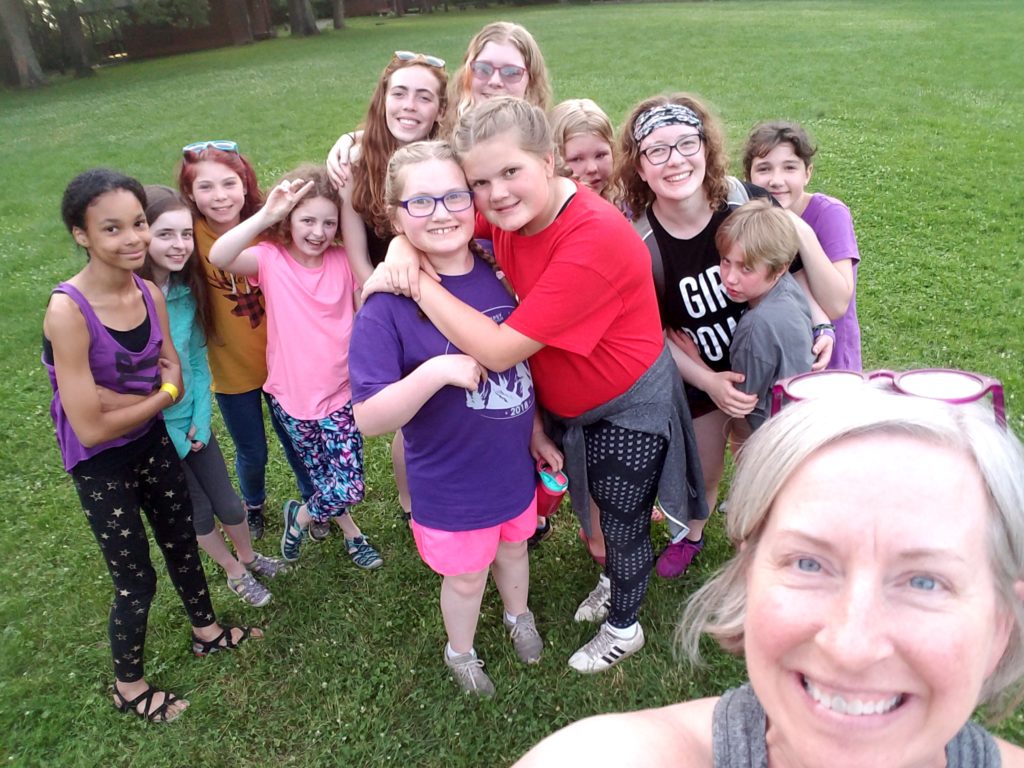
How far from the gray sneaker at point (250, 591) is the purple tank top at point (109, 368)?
1.16 metres

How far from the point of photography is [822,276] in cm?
277

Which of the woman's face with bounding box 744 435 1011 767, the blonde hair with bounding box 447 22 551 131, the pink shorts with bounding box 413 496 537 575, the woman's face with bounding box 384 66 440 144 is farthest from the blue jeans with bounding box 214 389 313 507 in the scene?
the woman's face with bounding box 744 435 1011 767

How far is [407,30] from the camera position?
33.9 meters

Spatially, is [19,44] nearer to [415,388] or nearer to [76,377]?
[76,377]

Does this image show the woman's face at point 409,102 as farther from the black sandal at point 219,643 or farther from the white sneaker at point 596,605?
the black sandal at point 219,643

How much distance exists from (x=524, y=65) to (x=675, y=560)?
2481 millimetres

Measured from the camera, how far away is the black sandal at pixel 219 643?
129 inches

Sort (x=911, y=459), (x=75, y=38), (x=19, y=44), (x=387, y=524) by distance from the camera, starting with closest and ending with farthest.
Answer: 1. (x=911, y=459)
2. (x=387, y=524)
3. (x=19, y=44)
4. (x=75, y=38)

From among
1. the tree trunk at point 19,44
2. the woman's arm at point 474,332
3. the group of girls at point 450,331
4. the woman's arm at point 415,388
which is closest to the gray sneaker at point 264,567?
the group of girls at point 450,331

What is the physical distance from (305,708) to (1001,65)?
1901 centimetres

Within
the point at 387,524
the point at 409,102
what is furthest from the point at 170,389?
the point at 387,524

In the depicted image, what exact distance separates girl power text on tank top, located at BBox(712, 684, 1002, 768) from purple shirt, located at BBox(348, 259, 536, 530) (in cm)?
125

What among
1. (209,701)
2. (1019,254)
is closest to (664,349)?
(209,701)

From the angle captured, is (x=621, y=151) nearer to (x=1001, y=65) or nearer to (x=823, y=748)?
(x=823, y=748)
